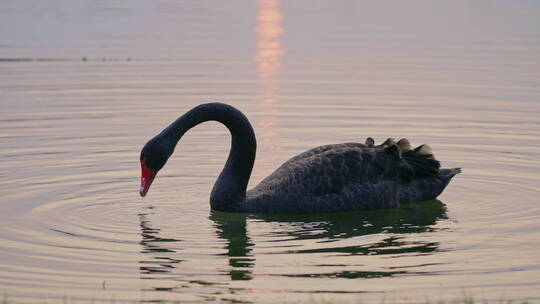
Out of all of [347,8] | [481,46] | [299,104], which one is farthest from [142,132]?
[347,8]

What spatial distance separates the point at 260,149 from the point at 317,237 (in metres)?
3.92

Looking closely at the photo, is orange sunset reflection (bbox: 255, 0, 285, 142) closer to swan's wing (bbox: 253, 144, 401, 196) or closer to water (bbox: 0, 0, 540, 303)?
water (bbox: 0, 0, 540, 303)

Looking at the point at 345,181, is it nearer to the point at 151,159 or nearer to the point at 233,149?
the point at 233,149

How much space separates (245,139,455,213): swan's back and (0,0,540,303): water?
0.20 meters

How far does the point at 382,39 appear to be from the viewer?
78.2 ft

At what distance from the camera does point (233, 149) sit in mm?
10773

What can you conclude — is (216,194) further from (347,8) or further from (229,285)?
(347,8)

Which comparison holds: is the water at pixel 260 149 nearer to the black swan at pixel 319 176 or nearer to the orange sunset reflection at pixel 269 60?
the orange sunset reflection at pixel 269 60

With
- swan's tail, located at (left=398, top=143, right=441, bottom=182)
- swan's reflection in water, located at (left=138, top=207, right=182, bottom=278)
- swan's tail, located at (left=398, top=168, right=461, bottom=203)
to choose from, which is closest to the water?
swan's reflection in water, located at (left=138, top=207, right=182, bottom=278)

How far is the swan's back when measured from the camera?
404 inches

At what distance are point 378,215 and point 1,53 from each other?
12.8 metres

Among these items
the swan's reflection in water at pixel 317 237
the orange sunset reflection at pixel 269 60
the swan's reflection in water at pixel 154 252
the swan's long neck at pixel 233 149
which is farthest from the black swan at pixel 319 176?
the orange sunset reflection at pixel 269 60

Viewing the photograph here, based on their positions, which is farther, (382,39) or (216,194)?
(382,39)

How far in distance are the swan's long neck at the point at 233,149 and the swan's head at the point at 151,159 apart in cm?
16
